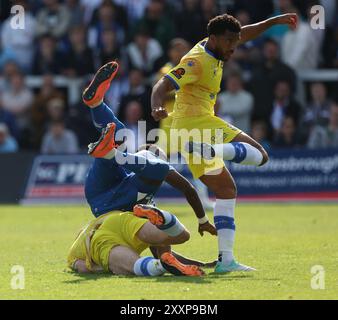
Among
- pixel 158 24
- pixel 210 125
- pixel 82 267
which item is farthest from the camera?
pixel 158 24

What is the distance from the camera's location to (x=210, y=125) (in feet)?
30.6

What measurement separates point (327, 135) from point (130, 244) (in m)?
9.34

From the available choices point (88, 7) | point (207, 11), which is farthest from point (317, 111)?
point (88, 7)

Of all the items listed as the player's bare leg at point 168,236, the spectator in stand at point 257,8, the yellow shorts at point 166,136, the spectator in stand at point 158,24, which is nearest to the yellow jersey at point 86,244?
the player's bare leg at point 168,236

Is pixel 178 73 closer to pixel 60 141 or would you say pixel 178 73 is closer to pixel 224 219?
pixel 224 219

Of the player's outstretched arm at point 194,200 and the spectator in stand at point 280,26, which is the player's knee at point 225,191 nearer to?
the player's outstretched arm at point 194,200

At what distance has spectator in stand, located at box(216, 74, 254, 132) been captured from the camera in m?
18.4

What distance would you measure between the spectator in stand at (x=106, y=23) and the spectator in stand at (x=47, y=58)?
797 millimetres

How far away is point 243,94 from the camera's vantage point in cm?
1852

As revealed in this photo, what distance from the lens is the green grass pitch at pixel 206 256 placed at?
302 inches

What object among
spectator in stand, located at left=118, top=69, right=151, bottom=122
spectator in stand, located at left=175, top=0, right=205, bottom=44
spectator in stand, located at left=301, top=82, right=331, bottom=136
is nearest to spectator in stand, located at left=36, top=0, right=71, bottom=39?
spectator in stand, located at left=118, top=69, right=151, bottom=122

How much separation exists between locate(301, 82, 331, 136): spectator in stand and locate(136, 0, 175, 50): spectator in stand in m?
3.13
